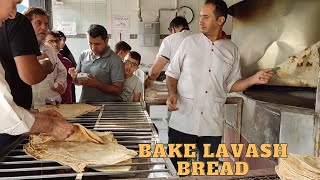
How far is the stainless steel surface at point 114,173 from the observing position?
1.14 m

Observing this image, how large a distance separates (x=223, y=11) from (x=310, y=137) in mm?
962

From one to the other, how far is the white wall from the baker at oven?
2689 mm

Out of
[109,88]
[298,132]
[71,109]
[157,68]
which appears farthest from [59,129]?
[157,68]

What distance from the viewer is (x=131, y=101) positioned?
102 inches

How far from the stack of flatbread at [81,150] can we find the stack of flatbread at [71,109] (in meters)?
0.49

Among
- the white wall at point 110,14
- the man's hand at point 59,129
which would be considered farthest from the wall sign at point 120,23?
the man's hand at point 59,129

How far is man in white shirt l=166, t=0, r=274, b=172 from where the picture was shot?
2086mm

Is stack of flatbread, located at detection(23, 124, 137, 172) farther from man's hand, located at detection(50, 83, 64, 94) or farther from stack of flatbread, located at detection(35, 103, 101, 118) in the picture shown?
man's hand, located at detection(50, 83, 64, 94)

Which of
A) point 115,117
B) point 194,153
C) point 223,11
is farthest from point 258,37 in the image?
point 115,117

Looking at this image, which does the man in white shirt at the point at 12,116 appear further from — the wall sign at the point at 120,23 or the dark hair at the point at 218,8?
the wall sign at the point at 120,23

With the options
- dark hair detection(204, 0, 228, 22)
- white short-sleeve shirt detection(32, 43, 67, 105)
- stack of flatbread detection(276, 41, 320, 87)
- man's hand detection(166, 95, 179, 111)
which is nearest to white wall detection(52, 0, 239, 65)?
stack of flatbread detection(276, 41, 320, 87)

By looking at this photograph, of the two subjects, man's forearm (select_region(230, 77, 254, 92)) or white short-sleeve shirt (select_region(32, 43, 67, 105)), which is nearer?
man's forearm (select_region(230, 77, 254, 92))

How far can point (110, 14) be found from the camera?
512 centimetres

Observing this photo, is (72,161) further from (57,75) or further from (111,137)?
(57,75)
